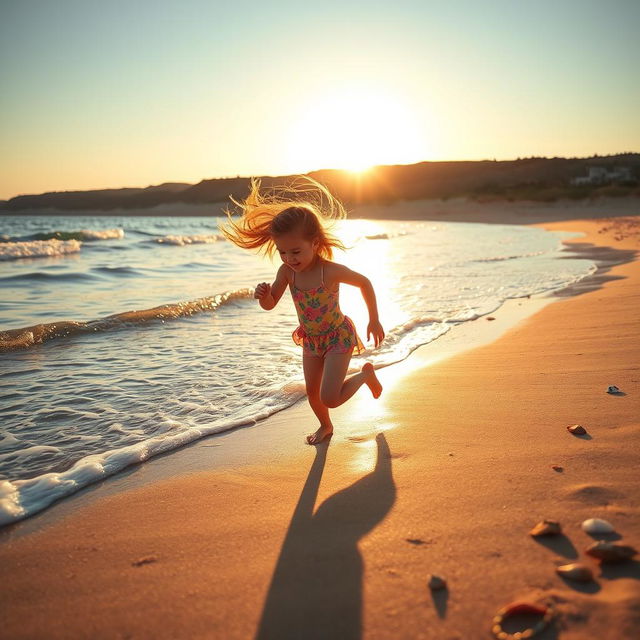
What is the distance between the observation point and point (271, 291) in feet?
10.9

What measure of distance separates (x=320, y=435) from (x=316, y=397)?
0.88 ft

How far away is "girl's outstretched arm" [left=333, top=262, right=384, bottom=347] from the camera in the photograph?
10.2 feet

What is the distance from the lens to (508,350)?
15.1 feet

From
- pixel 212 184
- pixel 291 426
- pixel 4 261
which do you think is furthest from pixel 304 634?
pixel 212 184

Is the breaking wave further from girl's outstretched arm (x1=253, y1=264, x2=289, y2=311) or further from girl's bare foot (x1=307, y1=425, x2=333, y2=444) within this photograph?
girl's bare foot (x1=307, y1=425, x2=333, y2=444)

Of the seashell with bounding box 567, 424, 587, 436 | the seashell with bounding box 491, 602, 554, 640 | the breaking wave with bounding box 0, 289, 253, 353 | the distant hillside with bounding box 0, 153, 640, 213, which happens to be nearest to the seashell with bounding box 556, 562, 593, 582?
the seashell with bounding box 491, 602, 554, 640

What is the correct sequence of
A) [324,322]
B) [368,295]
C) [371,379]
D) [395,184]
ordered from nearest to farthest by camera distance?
[368,295]
[324,322]
[371,379]
[395,184]

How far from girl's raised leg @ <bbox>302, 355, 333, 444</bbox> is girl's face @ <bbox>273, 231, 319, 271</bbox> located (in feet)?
1.86

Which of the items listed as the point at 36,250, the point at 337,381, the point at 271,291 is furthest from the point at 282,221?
the point at 36,250

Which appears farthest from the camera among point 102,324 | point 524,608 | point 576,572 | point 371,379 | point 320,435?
point 102,324

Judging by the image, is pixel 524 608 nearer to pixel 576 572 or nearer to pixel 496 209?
pixel 576 572

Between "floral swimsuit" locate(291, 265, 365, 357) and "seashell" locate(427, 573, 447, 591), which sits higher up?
"floral swimsuit" locate(291, 265, 365, 357)

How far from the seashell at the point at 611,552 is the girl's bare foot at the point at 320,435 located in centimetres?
158

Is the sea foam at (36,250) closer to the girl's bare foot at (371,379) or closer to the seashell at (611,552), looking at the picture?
the girl's bare foot at (371,379)
